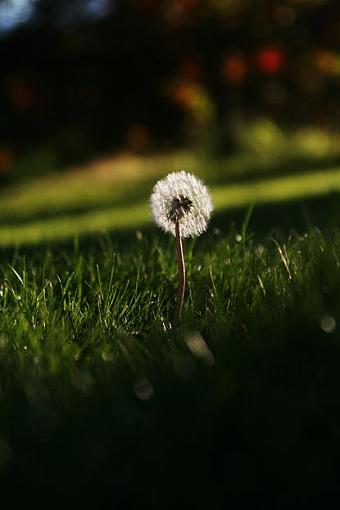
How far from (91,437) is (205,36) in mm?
10900

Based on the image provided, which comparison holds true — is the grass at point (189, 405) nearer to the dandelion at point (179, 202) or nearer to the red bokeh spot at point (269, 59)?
the dandelion at point (179, 202)

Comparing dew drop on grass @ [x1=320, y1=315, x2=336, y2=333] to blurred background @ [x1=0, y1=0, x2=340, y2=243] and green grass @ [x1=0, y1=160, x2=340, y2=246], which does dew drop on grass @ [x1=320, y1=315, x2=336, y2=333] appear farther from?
blurred background @ [x1=0, y1=0, x2=340, y2=243]

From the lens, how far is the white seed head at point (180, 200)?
2725 mm

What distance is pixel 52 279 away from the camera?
11.4 feet

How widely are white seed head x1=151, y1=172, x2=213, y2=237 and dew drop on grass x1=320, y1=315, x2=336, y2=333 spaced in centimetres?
78

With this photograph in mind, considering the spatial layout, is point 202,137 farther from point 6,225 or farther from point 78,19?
point 6,225

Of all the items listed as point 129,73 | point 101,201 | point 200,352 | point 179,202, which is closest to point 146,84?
point 129,73

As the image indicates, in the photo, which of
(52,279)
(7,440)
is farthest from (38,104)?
(7,440)

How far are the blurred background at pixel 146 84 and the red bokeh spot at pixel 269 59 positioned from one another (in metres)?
0.01

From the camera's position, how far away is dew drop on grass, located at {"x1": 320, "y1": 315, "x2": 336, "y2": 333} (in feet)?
6.53

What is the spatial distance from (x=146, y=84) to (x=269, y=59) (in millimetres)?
1753

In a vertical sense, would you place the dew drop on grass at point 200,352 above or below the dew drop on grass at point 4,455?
above

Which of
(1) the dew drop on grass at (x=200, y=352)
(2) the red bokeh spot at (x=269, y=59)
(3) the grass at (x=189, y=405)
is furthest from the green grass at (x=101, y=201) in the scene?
(1) the dew drop on grass at (x=200, y=352)

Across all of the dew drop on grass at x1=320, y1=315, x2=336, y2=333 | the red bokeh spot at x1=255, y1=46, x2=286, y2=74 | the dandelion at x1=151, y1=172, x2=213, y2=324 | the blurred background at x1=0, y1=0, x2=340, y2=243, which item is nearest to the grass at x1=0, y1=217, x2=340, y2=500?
the dew drop on grass at x1=320, y1=315, x2=336, y2=333
